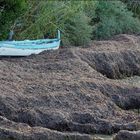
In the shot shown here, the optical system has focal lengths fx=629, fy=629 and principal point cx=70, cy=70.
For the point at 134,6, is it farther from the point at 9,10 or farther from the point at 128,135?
the point at 128,135

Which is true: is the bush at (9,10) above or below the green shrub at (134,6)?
above

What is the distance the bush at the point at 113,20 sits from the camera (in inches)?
630

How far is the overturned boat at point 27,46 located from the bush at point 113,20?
236 cm

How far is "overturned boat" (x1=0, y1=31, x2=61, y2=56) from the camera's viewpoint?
12.7m

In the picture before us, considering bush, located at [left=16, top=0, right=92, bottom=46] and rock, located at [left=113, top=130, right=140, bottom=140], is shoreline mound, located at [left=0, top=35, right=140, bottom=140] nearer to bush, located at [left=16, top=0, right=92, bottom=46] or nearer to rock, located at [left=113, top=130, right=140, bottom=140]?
rock, located at [left=113, top=130, right=140, bottom=140]

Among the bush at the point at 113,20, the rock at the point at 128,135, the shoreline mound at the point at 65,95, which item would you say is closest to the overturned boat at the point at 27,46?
the shoreline mound at the point at 65,95

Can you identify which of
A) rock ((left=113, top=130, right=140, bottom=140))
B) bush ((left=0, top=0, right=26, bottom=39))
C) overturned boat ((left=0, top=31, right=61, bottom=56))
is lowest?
overturned boat ((left=0, top=31, right=61, bottom=56))

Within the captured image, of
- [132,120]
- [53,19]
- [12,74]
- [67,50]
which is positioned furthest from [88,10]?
[132,120]

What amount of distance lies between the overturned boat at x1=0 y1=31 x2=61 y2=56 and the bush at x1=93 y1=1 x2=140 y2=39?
236 centimetres

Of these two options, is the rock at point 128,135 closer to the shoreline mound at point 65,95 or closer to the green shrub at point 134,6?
the shoreline mound at point 65,95

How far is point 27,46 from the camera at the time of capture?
13070 mm

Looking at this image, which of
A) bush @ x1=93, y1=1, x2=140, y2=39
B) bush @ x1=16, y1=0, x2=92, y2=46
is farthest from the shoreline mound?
bush @ x1=93, y1=1, x2=140, y2=39

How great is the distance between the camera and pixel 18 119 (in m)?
9.23

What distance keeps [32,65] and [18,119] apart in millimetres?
2756
